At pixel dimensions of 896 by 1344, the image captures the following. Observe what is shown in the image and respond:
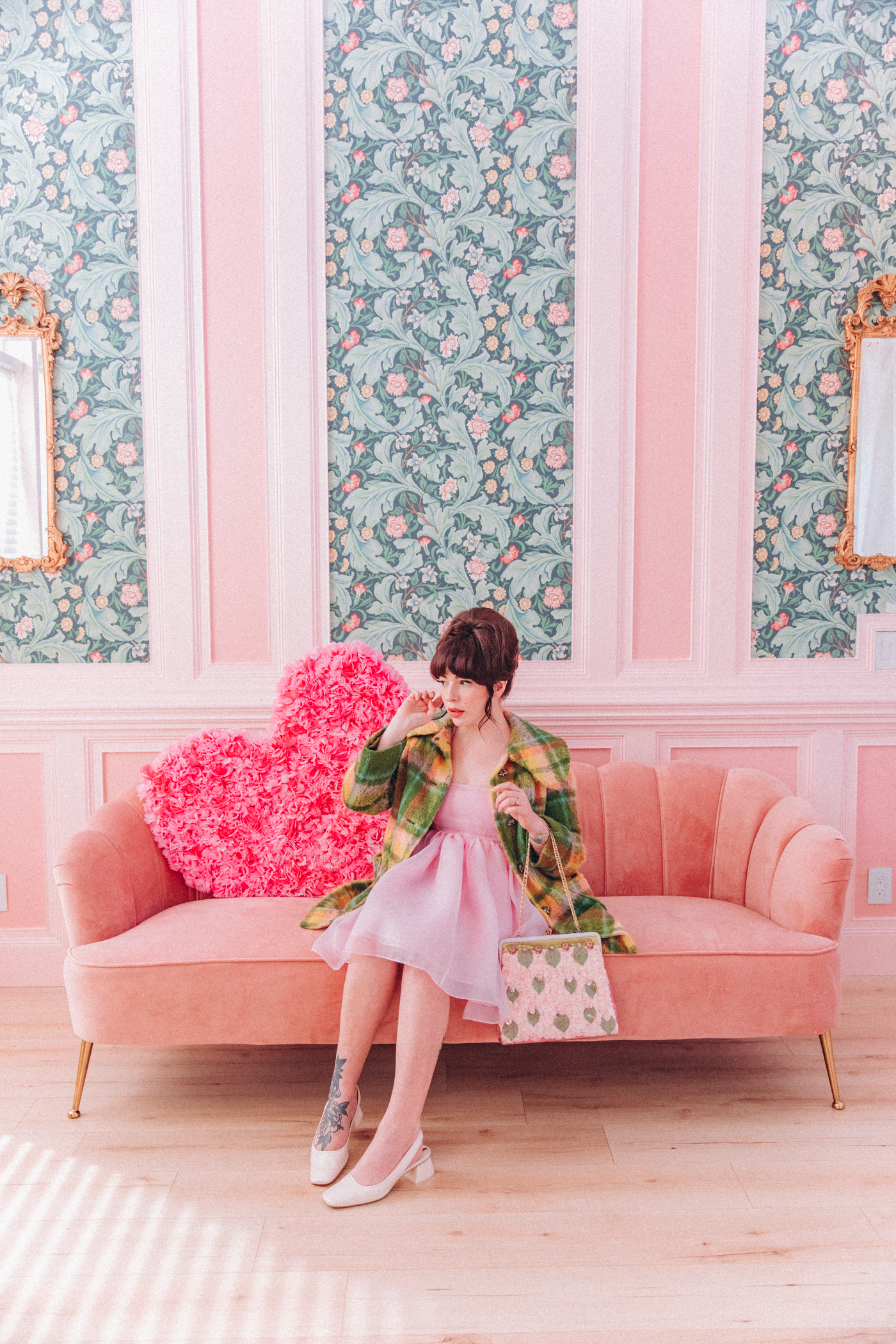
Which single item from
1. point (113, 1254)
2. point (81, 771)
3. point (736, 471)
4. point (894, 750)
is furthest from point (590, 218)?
point (113, 1254)

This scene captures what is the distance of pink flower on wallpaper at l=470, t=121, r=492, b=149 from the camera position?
8.56ft

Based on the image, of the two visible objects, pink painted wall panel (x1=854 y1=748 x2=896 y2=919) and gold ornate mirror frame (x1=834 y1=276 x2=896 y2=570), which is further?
pink painted wall panel (x1=854 y1=748 x2=896 y2=919)

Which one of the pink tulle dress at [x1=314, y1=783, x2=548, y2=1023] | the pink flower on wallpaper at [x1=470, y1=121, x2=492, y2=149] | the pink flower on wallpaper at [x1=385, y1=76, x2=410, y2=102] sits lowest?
the pink tulle dress at [x1=314, y1=783, x2=548, y2=1023]

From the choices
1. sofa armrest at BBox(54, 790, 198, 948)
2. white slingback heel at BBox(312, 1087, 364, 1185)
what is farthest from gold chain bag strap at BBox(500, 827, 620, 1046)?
sofa armrest at BBox(54, 790, 198, 948)

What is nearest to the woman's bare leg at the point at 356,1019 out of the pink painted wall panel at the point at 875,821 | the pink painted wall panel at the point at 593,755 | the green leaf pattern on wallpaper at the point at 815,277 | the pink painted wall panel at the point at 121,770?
the pink painted wall panel at the point at 593,755

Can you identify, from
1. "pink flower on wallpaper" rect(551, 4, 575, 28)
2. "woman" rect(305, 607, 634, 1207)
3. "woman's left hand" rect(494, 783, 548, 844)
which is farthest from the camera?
"pink flower on wallpaper" rect(551, 4, 575, 28)

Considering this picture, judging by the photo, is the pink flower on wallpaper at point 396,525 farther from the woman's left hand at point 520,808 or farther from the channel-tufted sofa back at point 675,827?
the woman's left hand at point 520,808

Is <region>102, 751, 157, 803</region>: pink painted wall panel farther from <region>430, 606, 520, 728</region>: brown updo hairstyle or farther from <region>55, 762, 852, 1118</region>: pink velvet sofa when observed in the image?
<region>430, 606, 520, 728</region>: brown updo hairstyle

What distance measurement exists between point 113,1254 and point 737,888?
168cm

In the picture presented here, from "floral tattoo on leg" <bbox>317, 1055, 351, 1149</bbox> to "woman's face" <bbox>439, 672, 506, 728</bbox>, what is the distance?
0.81 meters

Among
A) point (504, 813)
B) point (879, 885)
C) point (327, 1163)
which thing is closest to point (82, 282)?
point (504, 813)

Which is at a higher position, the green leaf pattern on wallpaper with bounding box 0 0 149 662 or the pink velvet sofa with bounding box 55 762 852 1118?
the green leaf pattern on wallpaper with bounding box 0 0 149 662

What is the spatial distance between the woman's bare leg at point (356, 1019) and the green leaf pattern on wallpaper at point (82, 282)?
1406mm

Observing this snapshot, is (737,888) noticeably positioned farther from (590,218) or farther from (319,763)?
(590,218)
